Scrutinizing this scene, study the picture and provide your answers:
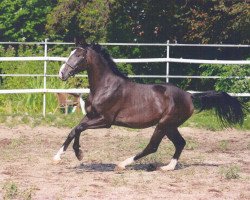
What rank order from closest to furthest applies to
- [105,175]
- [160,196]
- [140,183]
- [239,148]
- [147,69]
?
[160,196]
[140,183]
[105,175]
[239,148]
[147,69]

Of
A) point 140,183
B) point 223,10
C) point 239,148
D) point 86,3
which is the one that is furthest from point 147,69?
point 140,183

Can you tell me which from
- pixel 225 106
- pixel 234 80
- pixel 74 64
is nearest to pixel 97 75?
pixel 74 64

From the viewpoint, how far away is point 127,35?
60.7 ft

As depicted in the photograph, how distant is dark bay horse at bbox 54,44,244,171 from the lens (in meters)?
8.70

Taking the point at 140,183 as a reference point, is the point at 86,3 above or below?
above

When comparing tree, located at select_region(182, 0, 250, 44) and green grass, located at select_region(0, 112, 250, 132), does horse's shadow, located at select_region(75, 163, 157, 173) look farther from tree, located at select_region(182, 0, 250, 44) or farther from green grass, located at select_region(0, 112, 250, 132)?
tree, located at select_region(182, 0, 250, 44)

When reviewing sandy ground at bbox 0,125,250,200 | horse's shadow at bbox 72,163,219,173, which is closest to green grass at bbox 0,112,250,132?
sandy ground at bbox 0,125,250,200

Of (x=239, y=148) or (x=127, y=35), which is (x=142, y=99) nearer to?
(x=239, y=148)

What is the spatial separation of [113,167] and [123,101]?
36.3 inches

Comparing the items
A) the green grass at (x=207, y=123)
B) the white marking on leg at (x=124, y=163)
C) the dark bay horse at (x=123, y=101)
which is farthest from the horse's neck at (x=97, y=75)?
the green grass at (x=207, y=123)

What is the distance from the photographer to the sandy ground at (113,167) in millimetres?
7082

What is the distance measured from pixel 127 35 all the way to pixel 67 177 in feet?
35.6

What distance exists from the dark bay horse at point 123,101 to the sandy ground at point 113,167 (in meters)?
0.47

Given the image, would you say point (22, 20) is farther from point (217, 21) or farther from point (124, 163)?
point (124, 163)
